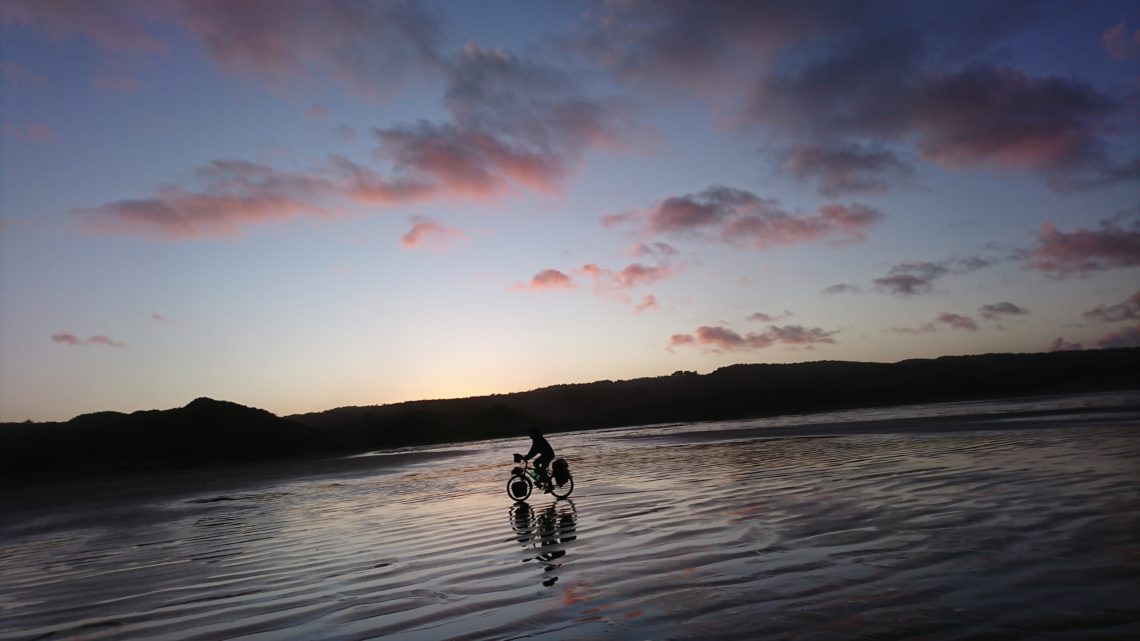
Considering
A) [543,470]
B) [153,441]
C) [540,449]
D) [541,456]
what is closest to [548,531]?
[543,470]

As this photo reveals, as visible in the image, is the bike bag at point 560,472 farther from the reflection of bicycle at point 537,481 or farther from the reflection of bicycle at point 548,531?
the reflection of bicycle at point 548,531

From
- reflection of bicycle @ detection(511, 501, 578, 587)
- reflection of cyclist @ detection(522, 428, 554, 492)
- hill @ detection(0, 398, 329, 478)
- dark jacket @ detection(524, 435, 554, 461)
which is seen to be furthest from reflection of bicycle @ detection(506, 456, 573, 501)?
hill @ detection(0, 398, 329, 478)

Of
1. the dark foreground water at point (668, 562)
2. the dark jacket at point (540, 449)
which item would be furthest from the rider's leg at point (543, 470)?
the dark foreground water at point (668, 562)

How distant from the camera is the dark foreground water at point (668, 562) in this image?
18.4 feet

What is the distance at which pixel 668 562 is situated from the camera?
7.96 meters

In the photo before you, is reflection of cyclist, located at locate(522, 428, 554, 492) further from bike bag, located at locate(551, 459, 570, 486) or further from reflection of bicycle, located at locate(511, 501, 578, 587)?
reflection of bicycle, located at locate(511, 501, 578, 587)

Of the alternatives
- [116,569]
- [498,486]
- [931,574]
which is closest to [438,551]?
[116,569]

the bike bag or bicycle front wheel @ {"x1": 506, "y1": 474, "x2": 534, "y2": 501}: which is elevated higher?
the bike bag

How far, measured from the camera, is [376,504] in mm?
19000

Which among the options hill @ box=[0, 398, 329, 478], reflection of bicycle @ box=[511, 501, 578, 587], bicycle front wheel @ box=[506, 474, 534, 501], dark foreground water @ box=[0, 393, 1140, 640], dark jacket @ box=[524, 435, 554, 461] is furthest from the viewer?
hill @ box=[0, 398, 329, 478]

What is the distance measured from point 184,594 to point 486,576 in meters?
4.22

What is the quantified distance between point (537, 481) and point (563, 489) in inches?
37.2

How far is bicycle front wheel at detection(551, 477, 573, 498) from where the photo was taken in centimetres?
1790

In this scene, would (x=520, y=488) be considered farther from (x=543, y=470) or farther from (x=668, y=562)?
(x=668, y=562)
